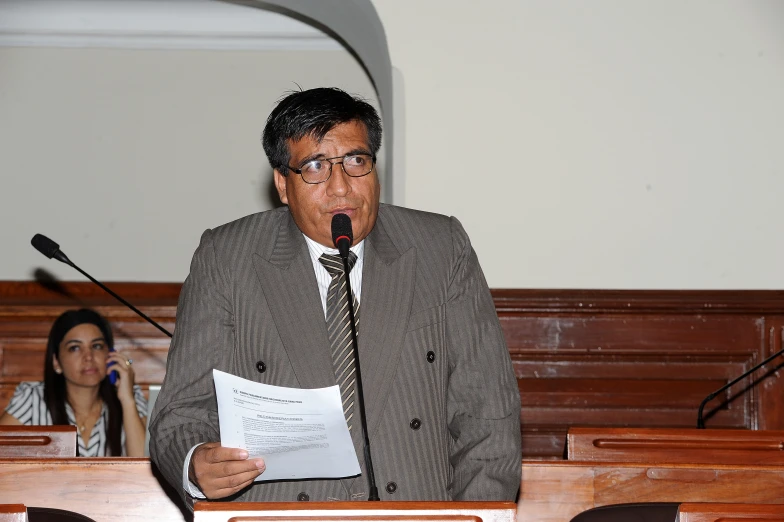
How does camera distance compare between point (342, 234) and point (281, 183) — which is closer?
point (342, 234)

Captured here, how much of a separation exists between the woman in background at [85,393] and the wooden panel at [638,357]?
1624 millimetres

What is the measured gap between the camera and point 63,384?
4.28 m

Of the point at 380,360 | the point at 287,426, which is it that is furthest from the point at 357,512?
the point at 380,360

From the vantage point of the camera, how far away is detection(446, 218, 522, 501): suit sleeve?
1999 mm

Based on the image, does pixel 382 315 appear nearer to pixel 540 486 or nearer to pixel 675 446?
pixel 540 486

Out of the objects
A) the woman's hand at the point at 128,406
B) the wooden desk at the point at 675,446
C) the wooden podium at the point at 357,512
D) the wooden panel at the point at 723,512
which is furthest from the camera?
the woman's hand at the point at 128,406

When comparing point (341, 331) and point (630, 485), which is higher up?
point (341, 331)

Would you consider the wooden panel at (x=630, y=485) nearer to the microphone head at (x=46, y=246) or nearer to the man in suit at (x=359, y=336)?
the man in suit at (x=359, y=336)

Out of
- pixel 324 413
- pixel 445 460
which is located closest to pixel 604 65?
pixel 445 460

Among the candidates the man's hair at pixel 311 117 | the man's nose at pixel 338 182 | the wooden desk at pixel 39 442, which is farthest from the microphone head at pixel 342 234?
the wooden desk at pixel 39 442

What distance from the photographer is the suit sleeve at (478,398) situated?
1999 mm

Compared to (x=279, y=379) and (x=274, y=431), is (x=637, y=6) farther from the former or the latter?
(x=274, y=431)

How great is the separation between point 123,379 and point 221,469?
2.62 metres

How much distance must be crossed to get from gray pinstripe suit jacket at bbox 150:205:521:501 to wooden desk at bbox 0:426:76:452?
67cm
